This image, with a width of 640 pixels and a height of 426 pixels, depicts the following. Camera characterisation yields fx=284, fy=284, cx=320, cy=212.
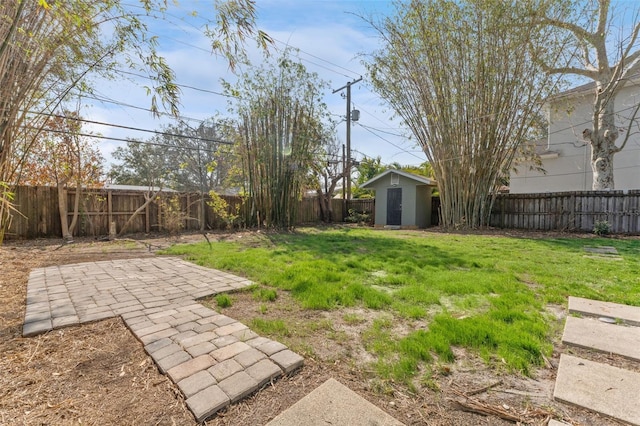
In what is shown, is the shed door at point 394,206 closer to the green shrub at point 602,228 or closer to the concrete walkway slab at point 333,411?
the green shrub at point 602,228

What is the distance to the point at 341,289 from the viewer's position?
282cm

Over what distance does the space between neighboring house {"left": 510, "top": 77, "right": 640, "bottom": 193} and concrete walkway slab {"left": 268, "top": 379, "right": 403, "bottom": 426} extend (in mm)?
10079

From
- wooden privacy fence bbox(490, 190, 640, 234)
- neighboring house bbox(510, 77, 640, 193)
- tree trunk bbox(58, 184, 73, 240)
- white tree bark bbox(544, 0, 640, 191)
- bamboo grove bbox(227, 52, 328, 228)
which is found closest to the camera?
tree trunk bbox(58, 184, 73, 240)

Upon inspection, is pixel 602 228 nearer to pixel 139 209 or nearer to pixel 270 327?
pixel 270 327

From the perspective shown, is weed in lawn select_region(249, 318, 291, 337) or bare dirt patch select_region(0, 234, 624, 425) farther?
weed in lawn select_region(249, 318, 291, 337)

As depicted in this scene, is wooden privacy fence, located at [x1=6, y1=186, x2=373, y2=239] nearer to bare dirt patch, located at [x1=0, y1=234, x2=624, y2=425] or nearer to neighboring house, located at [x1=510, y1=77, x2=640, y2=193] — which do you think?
bare dirt patch, located at [x1=0, y1=234, x2=624, y2=425]

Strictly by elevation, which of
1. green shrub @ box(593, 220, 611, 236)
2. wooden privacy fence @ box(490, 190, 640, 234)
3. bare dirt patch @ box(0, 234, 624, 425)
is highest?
wooden privacy fence @ box(490, 190, 640, 234)

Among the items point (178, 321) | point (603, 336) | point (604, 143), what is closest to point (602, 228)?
point (604, 143)

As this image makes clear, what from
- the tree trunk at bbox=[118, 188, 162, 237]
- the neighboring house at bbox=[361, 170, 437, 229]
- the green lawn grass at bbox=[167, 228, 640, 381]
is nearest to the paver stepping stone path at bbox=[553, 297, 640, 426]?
the green lawn grass at bbox=[167, 228, 640, 381]

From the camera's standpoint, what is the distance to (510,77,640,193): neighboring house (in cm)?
883

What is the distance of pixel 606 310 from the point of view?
2277mm

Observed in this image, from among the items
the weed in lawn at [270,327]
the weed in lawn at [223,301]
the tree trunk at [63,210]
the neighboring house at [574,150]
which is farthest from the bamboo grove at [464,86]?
the tree trunk at [63,210]

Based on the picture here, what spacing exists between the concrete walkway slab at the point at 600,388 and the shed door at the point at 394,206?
33.9 feet

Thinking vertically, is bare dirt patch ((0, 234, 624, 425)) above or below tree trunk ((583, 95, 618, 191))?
below
